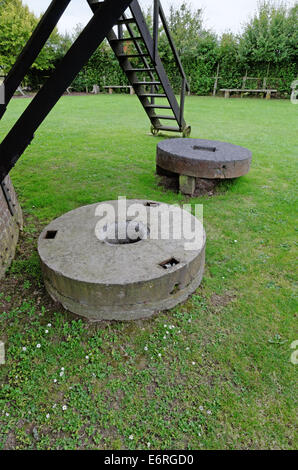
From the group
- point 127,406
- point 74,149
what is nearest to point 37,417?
point 127,406

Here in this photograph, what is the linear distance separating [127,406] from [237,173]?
13.3 feet

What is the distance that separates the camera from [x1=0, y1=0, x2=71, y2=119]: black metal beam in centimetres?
268

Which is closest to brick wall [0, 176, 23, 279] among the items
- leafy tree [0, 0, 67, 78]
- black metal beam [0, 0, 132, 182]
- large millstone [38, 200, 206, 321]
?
large millstone [38, 200, 206, 321]

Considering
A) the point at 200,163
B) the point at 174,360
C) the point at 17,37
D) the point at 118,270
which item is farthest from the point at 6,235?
the point at 17,37

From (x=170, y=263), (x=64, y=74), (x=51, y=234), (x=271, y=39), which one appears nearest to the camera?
(x=64, y=74)

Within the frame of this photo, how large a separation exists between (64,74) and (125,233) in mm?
1606

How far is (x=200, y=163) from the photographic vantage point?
4.69 meters

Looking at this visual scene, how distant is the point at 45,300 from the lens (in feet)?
9.28

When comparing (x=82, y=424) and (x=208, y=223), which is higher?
(x=208, y=223)

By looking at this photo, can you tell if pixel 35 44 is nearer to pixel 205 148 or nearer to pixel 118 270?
pixel 118 270

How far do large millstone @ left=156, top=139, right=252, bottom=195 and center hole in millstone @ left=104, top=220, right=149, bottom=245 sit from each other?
2.01 metres

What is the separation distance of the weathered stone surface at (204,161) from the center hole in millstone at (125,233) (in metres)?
2.01

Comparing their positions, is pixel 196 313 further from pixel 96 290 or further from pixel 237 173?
pixel 237 173

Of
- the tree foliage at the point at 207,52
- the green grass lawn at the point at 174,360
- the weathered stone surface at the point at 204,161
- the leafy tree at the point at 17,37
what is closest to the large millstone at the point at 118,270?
the green grass lawn at the point at 174,360
